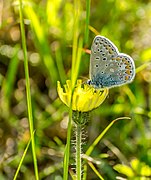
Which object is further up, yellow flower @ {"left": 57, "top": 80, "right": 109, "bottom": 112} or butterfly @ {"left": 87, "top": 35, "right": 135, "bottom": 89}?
butterfly @ {"left": 87, "top": 35, "right": 135, "bottom": 89}

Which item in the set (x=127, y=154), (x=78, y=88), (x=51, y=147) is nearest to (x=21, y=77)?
(x=51, y=147)

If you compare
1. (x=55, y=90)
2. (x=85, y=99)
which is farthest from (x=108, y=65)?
(x=55, y=90)

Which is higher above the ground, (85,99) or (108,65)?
(108,65)

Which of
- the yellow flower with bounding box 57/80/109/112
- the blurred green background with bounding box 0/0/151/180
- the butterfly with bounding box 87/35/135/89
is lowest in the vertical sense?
the yellow flower with bounding box 57/80/109/112

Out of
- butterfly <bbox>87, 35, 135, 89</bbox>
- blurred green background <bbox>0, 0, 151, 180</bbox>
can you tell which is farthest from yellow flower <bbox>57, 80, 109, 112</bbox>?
blurred green background <bbox>0, 0, 151, 180</bbox>

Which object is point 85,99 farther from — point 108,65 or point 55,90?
point 55,90

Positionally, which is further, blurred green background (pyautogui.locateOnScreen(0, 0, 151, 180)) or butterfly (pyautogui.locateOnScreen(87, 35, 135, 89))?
blurred green background (pyautogui.locateOnScreen(0, 0, 151, 180))

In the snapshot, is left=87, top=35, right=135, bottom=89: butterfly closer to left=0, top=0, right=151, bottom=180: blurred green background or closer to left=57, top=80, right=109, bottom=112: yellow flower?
left=57, top=80, right=109, bottom=112: yellow flower
